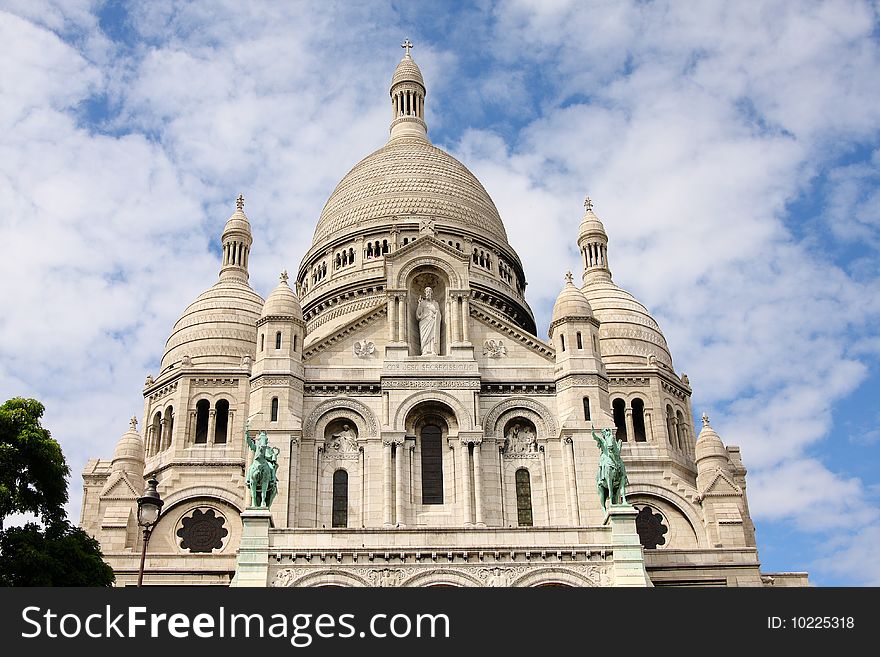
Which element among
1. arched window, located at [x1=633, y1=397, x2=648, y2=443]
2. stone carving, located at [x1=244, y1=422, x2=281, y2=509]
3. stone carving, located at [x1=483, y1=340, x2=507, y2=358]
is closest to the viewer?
stone carving, located at [x1=244, y1=422, x2=281, y2=509]

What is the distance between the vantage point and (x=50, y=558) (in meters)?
33.2

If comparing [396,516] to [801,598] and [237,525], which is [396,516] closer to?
[237,525]

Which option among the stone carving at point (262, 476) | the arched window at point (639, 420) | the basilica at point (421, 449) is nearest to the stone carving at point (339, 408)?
the basilica at point (421, 449)

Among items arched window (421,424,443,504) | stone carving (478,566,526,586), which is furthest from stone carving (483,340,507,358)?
stone carving (478,566,526,586)

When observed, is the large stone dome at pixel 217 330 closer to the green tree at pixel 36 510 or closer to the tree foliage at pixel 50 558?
the green tree at pixel 36 510

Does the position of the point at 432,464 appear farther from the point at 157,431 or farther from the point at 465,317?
Answer: the point at 157,431

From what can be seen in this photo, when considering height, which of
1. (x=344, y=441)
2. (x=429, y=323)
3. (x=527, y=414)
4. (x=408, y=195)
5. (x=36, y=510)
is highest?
(x=408, y=195)

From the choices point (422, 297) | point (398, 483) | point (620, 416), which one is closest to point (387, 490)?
point (398, 483)

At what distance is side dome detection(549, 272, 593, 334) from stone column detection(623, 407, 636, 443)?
10.4 m

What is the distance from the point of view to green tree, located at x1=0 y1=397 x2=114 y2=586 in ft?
108

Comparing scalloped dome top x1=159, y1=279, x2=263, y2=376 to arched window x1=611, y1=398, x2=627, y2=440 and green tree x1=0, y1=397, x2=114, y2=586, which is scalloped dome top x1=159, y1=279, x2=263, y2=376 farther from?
green tree x1=0, y1=397, x2=114, y2=586

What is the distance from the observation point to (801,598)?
83.3ft

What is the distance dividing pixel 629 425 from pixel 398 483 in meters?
17.3

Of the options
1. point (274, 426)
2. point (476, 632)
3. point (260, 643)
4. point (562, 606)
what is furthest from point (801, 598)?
point (274, 426)
